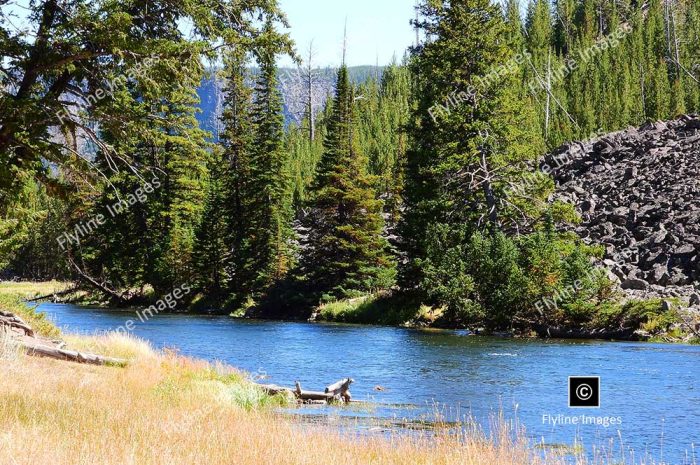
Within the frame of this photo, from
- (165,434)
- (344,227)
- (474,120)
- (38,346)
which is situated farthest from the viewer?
(344,227)

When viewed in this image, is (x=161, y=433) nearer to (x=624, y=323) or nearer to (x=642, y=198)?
(x=624, y=323)

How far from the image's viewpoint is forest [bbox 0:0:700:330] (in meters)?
14.2

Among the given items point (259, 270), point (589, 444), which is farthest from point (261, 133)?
point (589, 444)

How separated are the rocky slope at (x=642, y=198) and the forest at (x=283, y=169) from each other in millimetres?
4215

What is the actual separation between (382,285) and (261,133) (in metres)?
21.4

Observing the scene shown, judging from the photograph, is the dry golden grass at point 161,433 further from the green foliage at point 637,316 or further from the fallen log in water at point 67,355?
the green foliage at point 637,316

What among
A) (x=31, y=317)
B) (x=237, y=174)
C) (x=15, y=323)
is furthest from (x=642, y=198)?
(x=15, y=323)

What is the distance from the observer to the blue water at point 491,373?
14.3 m

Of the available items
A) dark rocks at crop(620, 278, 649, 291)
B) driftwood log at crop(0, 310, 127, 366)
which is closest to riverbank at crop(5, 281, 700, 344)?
dark rocks at crop(620, 278, 649, 291)

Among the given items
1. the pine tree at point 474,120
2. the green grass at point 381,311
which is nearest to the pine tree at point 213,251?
the green grass at point 381,311

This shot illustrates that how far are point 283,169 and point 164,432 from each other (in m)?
58.6

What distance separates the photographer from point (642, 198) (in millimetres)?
54812

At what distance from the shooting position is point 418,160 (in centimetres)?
4703

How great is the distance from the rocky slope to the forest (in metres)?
4.21
